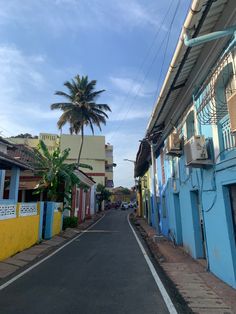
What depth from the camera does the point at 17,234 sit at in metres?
11.1

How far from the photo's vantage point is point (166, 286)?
6.46 metres

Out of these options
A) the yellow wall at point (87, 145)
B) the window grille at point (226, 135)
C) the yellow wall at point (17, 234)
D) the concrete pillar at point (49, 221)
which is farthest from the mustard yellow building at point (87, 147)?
the window grille at point (226, 135)

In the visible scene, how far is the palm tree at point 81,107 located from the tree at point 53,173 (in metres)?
12.4

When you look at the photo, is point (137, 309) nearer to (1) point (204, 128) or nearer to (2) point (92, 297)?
(2) point (92, 297)

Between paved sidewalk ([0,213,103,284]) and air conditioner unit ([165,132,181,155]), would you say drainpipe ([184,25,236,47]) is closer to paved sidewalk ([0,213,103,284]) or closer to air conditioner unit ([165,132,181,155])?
air conditioner unit ([165,132,181,155])

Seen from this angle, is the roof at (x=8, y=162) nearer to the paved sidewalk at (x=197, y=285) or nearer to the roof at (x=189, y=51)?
the roof at (x=189, y=51)

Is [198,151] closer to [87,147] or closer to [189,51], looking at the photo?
[189,51]

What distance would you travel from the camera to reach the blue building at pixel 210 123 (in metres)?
5.92

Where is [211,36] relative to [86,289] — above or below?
above

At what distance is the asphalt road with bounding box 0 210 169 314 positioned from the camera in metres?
5.06

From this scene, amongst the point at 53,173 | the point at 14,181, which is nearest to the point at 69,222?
the point at 53,173

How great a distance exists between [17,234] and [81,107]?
73.7 ft

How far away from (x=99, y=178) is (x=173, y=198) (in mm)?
43342

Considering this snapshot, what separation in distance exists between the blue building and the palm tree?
2267cm
